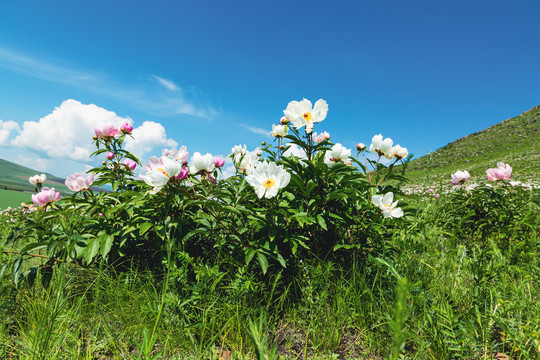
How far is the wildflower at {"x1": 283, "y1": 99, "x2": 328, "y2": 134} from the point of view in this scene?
174 centimetres

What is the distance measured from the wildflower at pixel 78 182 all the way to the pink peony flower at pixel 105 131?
0.32 m

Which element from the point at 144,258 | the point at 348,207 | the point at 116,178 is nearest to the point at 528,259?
the point at 348,207

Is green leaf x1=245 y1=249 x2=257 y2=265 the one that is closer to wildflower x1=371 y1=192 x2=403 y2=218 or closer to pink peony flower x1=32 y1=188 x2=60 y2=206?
wildflower x1=371 y1=192 x2=403 y2=218

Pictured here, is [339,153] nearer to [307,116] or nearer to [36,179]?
[307,116]

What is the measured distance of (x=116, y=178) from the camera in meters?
2.13

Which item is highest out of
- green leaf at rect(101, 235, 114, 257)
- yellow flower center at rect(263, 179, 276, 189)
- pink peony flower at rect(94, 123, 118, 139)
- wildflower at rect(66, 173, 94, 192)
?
pink peony flower at rect(94, 123, 118, 139)

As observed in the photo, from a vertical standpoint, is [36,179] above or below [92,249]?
above

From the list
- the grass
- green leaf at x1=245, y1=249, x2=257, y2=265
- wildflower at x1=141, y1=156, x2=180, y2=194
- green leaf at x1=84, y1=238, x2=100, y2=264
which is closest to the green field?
green leaf at x1=84, y1=238, x2=100, y2=264

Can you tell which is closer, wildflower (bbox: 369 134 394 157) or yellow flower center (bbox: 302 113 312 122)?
yellow flower center (bbox: 302 113 312 122)

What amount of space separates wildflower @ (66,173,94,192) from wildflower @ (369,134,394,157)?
207cm

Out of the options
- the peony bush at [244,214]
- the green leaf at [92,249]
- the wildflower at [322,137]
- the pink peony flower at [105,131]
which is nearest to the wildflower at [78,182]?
the peony bush at [244,214]

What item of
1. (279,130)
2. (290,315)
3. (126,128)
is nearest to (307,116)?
(279,130)

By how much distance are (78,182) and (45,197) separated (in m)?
0.22

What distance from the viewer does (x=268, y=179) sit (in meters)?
1.55
